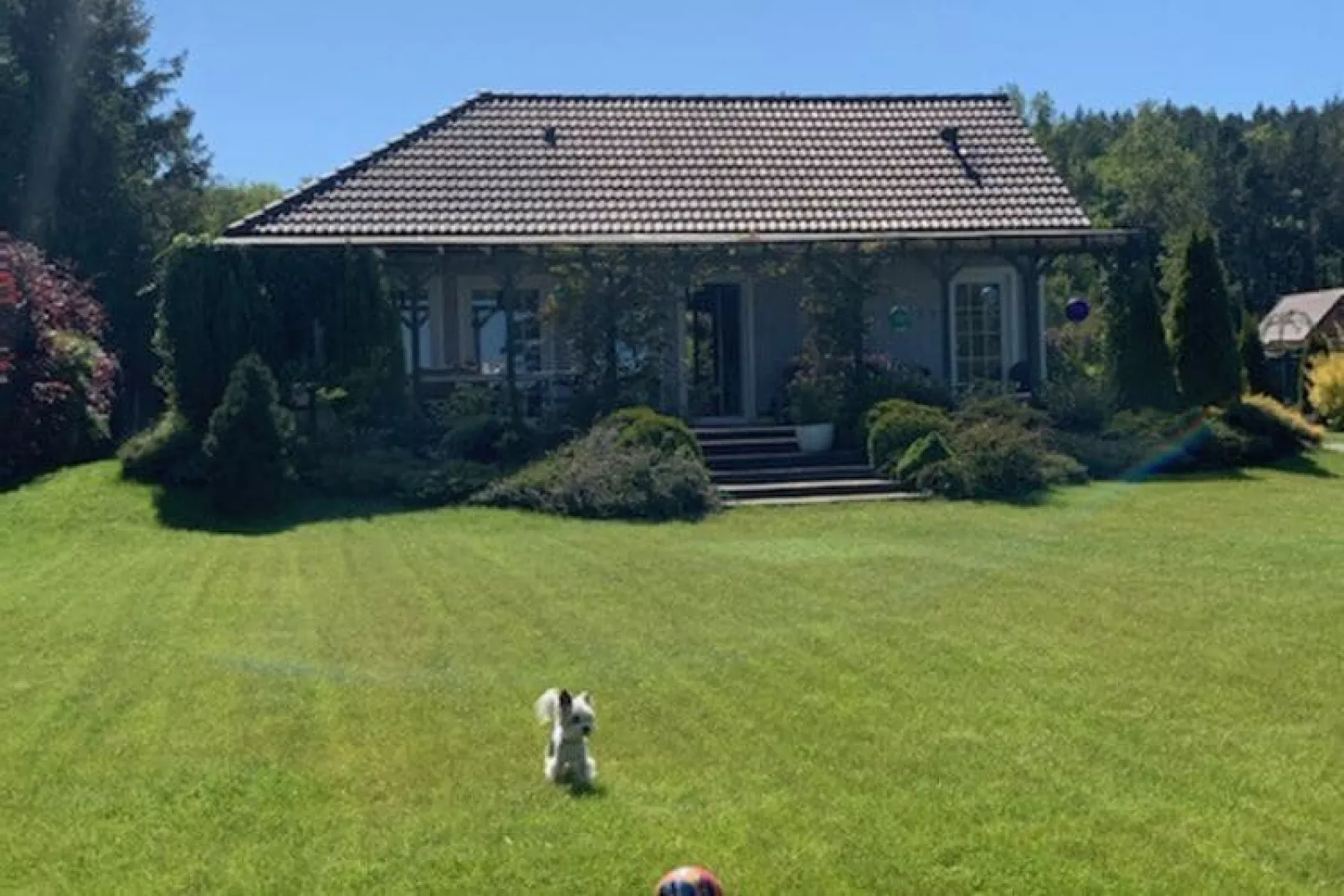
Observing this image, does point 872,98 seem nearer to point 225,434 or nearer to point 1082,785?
point 225,434

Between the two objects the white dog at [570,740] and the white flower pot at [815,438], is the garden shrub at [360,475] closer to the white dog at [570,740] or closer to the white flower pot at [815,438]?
the white flower pot at [815,438]

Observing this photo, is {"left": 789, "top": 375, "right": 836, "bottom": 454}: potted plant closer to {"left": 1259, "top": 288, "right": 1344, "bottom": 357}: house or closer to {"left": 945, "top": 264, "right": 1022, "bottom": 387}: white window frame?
{"left": 945, "top": 264, "right": 1022, "bottom": 387}: white window frame

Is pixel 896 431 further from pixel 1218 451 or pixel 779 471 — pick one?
pixel 1218 451

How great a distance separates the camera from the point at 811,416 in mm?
19656

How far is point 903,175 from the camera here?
23656 mm

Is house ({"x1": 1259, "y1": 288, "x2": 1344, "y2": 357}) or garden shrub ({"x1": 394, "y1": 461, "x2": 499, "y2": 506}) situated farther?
house ({"x1": 1259, "y1": 288, "x2": 1344, "y2": 357})

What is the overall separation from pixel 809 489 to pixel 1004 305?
7427 mm

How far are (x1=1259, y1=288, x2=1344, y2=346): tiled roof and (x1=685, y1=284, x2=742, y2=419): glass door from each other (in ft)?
97.0

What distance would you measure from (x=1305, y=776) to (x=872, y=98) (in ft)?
71.8

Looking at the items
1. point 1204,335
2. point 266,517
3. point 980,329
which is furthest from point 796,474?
point 1204,335

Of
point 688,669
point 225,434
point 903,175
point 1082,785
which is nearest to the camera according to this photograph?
point 1082,785

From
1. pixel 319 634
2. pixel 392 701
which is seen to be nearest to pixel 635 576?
pixel 319 634

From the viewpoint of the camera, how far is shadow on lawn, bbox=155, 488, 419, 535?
15.1 m

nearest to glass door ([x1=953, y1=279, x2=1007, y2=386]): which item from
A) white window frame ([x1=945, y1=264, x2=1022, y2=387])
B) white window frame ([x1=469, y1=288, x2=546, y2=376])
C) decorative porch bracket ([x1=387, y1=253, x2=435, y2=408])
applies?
white window frame ([x1=945, y1=264, x2=1022, y2=387])
